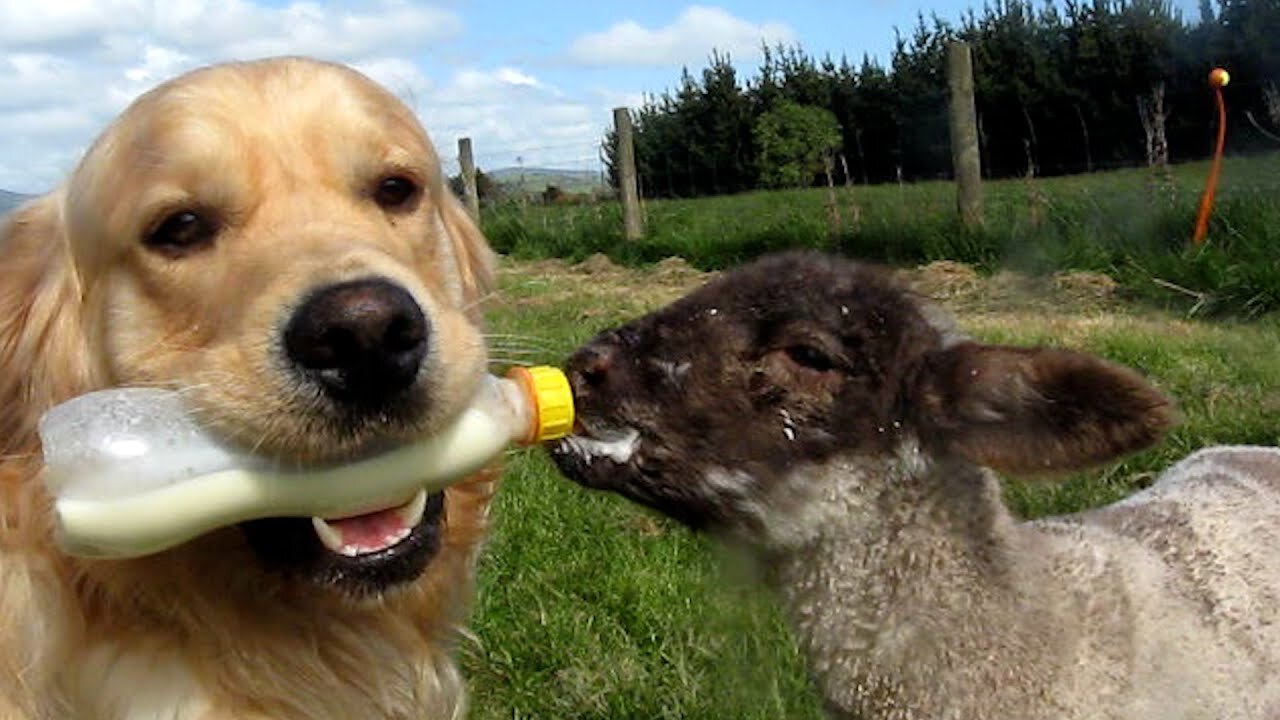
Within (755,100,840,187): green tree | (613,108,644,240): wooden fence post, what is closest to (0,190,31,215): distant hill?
(613,108,644,240): wooden fence post

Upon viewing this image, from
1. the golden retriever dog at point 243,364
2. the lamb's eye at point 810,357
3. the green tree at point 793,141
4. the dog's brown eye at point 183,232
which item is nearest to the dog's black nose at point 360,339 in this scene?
the golden retriever dog at point 243,364

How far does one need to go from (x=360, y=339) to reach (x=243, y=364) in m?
0.24

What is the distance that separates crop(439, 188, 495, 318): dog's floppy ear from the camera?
3.55m

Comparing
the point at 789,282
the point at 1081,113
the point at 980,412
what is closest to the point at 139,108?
the point at 789,282

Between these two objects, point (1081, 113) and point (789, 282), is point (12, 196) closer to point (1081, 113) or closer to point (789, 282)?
point (789, 282)

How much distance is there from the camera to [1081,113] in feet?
89.5

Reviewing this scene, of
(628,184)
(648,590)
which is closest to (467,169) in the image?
(628,184)

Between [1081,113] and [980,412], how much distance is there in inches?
999

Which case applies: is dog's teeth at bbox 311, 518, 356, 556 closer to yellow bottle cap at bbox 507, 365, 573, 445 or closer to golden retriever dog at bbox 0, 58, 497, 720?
golden retriever dog at bbox 0, 58, 497, 720

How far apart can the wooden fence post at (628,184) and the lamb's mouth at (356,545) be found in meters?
15.7

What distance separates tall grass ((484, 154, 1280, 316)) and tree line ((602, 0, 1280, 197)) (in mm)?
2418

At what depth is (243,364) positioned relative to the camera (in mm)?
2605

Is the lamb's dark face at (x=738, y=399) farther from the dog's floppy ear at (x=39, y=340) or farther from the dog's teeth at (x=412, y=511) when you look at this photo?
the dog's floppy ear at (x=39, y=340)

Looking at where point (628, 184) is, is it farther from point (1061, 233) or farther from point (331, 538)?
point (331, 538)
